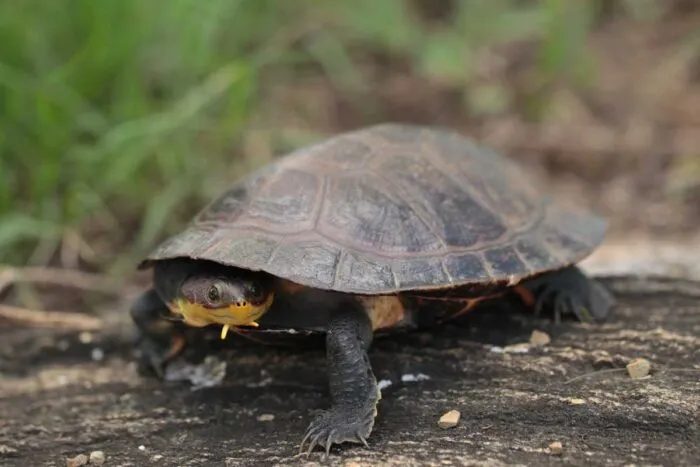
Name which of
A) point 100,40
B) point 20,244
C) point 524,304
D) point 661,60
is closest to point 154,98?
point 100,40

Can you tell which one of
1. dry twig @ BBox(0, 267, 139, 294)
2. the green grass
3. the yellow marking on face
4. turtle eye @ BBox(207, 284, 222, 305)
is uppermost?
the green grass

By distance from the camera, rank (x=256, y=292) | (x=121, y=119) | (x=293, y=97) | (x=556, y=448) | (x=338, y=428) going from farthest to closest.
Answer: (x=293, y=97) < (x=121, y=119) < (x=256, y=292) < (x=338, y=428) < (x=556, y=448)

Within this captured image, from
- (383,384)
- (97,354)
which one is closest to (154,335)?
(97,354)

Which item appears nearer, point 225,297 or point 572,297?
point 225,297

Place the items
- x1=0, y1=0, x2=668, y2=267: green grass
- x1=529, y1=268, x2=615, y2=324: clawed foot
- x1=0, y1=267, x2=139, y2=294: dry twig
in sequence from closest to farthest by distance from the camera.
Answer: x1=529, y1=268, x2=615, y2=324: clawed foot < x1=0, y1=267, x2=139, y2=294: dry twig < x1=0, y1=0, x2=668, y2=267: green grass

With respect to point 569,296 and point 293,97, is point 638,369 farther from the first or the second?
point 293,97

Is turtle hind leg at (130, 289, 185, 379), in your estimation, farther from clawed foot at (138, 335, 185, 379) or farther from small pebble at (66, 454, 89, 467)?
small pebble at (66, 454, 89, 467)

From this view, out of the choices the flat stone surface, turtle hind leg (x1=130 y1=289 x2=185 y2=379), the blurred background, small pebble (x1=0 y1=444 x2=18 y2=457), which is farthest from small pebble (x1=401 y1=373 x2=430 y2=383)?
the blurred background
